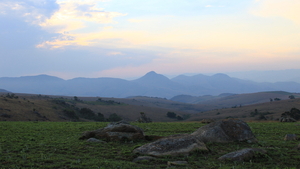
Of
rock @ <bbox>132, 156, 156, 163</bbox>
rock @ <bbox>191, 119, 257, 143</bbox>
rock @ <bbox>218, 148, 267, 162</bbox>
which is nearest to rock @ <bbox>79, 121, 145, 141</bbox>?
rock @ <bbox>191, 119, 257, 143</bbox>

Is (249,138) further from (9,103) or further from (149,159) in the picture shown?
(9,103)

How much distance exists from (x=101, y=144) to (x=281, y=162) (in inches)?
434

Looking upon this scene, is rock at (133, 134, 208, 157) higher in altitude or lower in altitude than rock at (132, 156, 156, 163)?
higher

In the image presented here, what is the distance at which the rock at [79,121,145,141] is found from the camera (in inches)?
685

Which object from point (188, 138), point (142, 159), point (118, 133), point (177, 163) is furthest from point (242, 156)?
point (118, 133)

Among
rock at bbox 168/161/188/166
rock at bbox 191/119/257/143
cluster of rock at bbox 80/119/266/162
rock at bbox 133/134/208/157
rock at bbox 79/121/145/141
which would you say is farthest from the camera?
rock at bbox 79/121/145/141

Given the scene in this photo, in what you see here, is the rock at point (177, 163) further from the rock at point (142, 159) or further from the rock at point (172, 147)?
the rock at point (172, 147)

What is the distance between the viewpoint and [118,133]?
17.7 m

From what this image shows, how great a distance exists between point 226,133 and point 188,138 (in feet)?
14.2

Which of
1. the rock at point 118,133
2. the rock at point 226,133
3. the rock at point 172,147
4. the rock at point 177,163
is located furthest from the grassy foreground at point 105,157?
the rock at point 118,133

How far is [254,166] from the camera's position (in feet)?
34.6

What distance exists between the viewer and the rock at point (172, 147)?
12.7 m

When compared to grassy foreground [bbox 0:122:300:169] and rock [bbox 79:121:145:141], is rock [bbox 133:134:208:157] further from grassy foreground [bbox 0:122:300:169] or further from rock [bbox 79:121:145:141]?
rock [bbox 79:121:145:141]

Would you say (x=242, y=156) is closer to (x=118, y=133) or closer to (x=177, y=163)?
(x=177, y=163)
